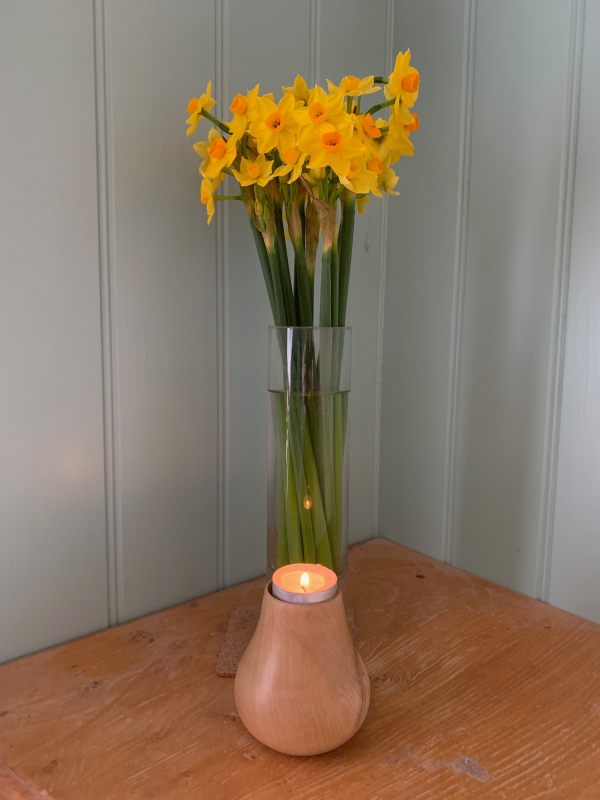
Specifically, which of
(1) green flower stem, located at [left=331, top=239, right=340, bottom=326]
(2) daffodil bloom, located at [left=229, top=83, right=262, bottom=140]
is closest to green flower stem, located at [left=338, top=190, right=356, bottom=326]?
(1) green flower stem, located at [left=331, top=239, right=340, bottom=326]

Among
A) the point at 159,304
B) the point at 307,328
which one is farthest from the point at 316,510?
the point at 159,304

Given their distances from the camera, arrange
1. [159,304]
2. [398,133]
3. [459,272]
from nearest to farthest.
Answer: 1. [398,133]
2. [159,304]
3. [459,272]

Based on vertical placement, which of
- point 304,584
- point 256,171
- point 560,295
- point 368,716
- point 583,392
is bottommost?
point 368,716

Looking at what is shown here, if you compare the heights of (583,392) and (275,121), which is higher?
(275,121)

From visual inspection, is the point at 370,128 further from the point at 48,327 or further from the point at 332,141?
the point at 48,327

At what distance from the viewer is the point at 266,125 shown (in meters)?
0.60

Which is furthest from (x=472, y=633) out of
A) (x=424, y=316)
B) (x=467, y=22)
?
(x=467, y=22)

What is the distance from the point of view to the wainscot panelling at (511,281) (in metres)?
0.79

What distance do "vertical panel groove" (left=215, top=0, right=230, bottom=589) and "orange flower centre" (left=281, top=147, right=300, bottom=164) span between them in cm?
22

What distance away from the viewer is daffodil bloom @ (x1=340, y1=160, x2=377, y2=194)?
61 centimetres

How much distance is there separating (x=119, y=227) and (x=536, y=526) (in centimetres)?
59

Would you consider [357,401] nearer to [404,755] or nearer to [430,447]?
[430,447]

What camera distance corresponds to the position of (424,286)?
93cm

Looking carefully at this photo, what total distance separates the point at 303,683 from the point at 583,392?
0.46 meters
